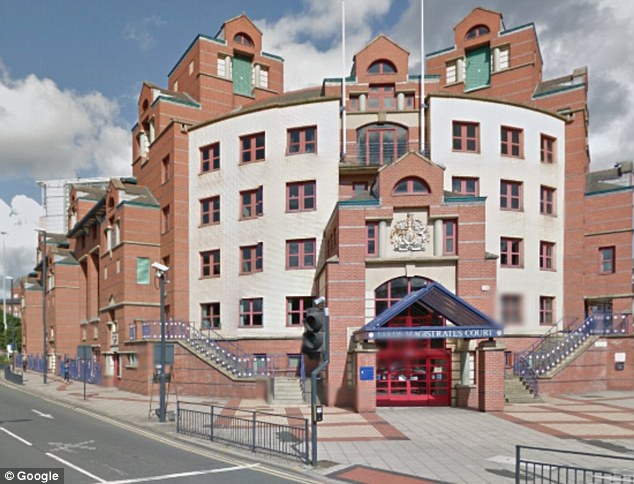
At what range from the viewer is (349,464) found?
39.9ft

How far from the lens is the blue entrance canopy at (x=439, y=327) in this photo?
66.5 ft

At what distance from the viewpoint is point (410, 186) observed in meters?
23.9

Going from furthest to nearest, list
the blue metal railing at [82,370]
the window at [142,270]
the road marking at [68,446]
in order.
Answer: the blue metal railing at [82,370]
the window at [142,270]
the road marking at [68,446]

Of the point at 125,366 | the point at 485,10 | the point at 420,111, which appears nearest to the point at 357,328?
the point at 420,111

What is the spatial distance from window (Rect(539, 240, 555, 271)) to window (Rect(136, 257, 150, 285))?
23901mm

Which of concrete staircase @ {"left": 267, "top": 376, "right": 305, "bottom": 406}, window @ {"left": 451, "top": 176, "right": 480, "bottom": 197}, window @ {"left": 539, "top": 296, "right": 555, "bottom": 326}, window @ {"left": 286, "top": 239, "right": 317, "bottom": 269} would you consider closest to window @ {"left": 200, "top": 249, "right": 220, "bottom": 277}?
window @ {"left": 286, "top": 239, "right": 317, "bottom": 269}

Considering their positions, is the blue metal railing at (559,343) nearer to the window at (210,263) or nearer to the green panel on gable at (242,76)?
the window at (210,263)

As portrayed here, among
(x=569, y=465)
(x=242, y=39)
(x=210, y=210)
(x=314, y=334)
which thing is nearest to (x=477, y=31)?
(x=242, y=39)

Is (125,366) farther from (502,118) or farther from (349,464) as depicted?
(502,118)

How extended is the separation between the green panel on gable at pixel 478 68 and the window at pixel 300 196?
1562 cm

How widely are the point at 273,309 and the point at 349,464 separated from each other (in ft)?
57.9

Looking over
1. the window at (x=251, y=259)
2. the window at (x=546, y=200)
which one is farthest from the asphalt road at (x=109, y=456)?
the window at (x=546, y=200)

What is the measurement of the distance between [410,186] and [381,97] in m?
9.70

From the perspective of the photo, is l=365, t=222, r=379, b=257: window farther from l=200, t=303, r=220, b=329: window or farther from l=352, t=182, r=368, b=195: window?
l=200, t=303, r=220, b=329: window
